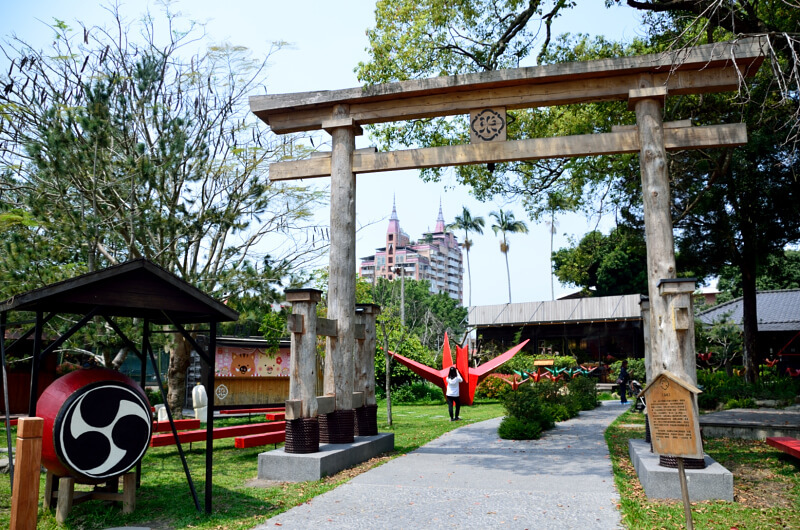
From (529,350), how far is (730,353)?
13.9m

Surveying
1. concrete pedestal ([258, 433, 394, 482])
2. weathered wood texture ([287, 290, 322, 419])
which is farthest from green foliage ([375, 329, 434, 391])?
weathered wood texture ([287, 290, 322, 419])

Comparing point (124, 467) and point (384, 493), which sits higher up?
point (124, 467)

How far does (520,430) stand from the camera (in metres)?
10.8

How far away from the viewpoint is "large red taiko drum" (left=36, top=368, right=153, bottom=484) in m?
5.12

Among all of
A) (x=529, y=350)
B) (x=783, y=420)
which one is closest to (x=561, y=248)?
(x=529, y=350)

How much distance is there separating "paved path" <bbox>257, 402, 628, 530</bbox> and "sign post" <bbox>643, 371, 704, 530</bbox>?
860mm

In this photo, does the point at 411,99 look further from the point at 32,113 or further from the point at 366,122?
the point at 32,113

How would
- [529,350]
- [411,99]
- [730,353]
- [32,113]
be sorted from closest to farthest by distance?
[411,99]
[32,113]
[730,353]
[529,350]

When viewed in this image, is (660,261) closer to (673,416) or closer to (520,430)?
(673,416)

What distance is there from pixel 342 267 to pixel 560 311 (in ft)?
85.0

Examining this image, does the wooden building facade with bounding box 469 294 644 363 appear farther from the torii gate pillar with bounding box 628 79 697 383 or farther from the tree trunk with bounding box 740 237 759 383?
the torii gate pillar with bounding box 628 79 697 383

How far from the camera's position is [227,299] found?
12141 millimetres

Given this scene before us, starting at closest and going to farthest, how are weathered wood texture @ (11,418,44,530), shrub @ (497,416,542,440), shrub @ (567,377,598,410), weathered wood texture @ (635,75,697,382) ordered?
weathered wood texture @ (11,418,44,530) → weathered wood texture @ (635,75,697,382) → shrub @ (497,416,542,440) → shrub @ (567,377,598,410)

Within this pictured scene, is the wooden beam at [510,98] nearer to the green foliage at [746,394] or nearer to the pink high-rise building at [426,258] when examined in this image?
the green foliage at [746,394]
